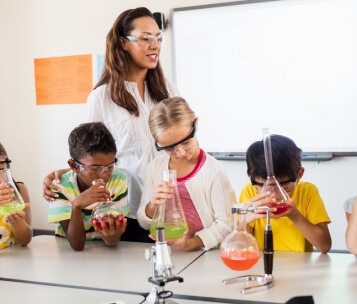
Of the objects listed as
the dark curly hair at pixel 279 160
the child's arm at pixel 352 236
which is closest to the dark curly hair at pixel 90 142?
the dark curly hair at pixel 279 160

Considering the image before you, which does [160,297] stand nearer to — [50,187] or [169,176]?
[169,176]

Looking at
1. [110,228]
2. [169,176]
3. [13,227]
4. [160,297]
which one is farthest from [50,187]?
[160,297]

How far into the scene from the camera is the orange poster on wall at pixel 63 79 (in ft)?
12.1

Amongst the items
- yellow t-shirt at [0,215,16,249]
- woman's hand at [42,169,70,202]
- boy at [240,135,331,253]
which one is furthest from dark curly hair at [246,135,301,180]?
yellow t-shirt at [0,215,16,249]

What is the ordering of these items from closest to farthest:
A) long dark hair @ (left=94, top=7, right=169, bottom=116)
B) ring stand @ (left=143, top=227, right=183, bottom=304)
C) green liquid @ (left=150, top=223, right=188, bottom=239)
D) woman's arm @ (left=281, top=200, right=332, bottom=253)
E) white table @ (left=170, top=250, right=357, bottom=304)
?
ring stand @ (left=143, top=227, right=183, bottom=304) → white table @ (left=170, top=250, right=357, bottom=304) → green liquid @ (left=150, top=223, right=188, bottom=239) → woman's arm @ (left=281, top=200, right=332, bottom=253) → long dark hair @ (left=94, top=7, right=169, bottom=116)

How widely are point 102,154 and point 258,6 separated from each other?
Result: 1.88 m

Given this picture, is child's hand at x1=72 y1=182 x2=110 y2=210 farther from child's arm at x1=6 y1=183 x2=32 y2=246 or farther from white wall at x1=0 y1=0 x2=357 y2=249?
white wall at x1=0 y1=0 x2=357 y2=249

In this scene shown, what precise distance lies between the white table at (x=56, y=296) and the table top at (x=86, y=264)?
0.05 m

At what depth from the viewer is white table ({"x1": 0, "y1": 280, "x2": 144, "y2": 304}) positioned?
1.25 m

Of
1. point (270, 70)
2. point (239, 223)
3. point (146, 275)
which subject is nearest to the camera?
point (239, 223)

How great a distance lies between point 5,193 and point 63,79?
90.4 inches

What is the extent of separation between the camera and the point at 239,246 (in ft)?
4.20

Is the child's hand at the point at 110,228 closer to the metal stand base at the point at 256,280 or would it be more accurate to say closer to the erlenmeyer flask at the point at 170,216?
the erlenmeyer flask at the point at 170,216

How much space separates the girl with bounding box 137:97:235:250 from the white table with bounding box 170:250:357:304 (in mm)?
114
